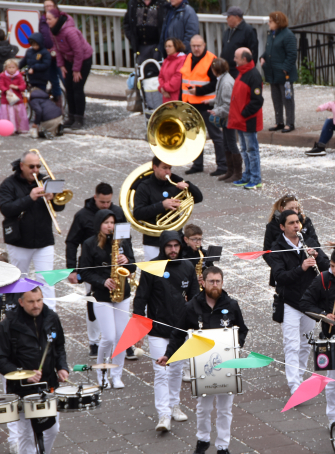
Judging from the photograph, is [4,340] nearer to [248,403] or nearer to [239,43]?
[248,403]

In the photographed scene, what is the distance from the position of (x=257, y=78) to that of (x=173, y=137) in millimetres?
2609

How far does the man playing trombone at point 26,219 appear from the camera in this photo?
8672 millimetres

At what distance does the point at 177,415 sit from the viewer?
23.6 feet

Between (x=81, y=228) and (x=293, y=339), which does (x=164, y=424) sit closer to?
(x=293, y=339)

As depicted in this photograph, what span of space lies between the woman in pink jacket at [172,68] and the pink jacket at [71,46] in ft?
9.04

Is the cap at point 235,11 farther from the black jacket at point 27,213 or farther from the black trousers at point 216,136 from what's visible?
the black jacket at point 27,213

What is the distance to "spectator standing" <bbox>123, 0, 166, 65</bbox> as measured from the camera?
51.7 ft

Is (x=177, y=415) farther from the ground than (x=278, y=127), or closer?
closer

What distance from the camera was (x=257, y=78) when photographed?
40.5 feet

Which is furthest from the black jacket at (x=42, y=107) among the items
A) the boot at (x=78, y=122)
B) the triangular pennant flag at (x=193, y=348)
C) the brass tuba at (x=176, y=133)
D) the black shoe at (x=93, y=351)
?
the triangular pennant flag at (x=193, y=348)

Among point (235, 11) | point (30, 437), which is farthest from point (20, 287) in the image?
point (235, 11)

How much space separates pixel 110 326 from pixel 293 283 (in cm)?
175

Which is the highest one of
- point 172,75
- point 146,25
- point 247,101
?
point 146,25

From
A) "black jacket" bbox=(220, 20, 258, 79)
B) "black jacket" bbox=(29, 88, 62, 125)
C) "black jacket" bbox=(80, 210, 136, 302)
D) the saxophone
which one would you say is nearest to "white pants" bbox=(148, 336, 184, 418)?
the saxophone
